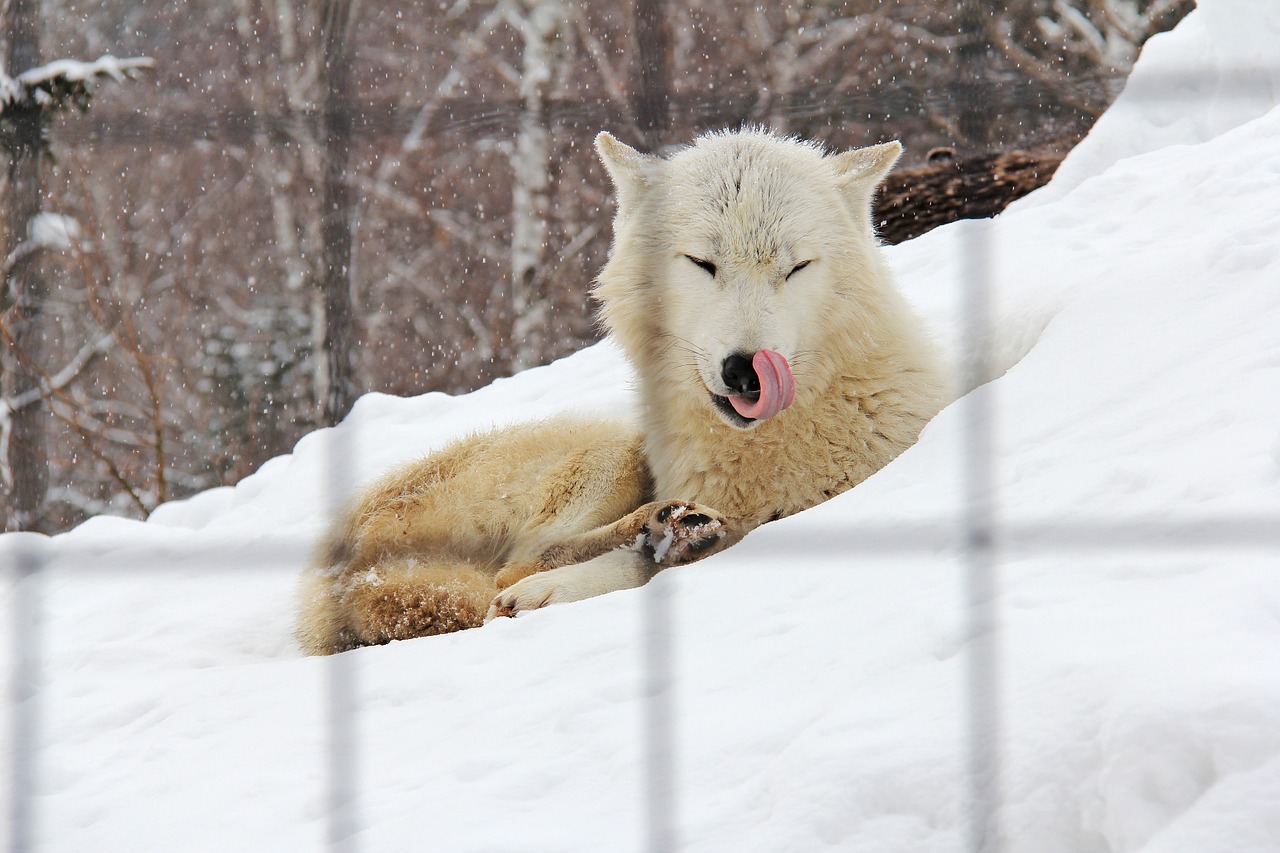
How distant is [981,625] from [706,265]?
1.61 m

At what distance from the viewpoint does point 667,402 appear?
352 centimetres

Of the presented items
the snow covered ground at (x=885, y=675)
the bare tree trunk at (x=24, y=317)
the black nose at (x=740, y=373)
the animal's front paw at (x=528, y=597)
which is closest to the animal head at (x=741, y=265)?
the black nose at (x=740, y=373)

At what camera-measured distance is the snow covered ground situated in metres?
1.56

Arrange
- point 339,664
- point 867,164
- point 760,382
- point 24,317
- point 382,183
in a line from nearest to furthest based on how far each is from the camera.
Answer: point 339,664 → point 760,382 → point 867,164 → point 24,317 → point 382,183

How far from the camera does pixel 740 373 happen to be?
9.88 feet

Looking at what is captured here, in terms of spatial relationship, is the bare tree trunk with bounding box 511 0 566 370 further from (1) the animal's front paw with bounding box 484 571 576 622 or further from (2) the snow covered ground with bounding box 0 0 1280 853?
A: (1) the animal's front paw with bounding box 484 571 576 622

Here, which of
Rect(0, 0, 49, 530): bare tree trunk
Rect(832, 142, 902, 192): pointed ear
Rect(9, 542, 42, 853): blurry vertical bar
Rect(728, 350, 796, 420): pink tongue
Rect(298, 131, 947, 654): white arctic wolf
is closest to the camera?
Rect(9, 542, 42, 853): blurry vertical bar

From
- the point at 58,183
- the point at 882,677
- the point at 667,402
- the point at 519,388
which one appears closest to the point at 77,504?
the point at 58,183

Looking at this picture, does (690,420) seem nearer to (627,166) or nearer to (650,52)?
(627,166)

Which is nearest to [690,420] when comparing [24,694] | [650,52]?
[24,694]

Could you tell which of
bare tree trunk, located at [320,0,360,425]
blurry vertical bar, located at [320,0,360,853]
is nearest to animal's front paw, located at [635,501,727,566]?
blurry vertical bar, located at [320,0,360,853]

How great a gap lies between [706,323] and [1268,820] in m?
2.03

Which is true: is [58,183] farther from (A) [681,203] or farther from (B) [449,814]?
(B) [449,814]

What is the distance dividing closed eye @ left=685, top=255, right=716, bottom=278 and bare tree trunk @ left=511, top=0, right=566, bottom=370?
7057 mm
